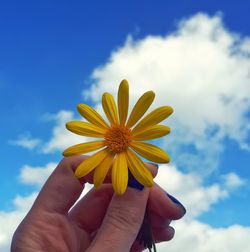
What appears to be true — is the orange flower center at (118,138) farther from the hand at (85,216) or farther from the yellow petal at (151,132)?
the hand at (85,216)

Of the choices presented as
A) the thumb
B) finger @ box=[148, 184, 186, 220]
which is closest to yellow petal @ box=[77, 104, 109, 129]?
the thumb

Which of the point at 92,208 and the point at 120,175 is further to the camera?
the point at 92,208

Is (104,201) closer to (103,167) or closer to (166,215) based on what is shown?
(166,215)

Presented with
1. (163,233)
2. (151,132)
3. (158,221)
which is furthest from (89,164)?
(163,233)

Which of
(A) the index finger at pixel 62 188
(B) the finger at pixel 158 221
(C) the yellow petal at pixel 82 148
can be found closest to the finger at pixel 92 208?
(A) the index finger at pixel 62 188

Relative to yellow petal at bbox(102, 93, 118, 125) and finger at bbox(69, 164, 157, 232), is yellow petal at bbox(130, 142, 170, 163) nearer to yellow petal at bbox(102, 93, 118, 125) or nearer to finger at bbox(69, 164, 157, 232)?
yellow petal at bbox(102, 93, 118, 125)

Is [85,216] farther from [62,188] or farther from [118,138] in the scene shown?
[118,138]

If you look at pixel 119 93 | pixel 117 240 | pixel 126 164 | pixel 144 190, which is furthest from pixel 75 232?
pixel 119 93
